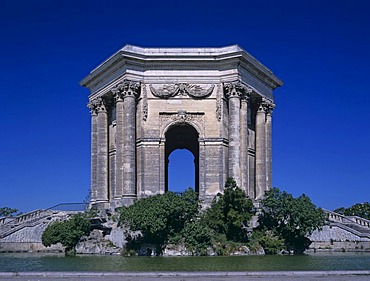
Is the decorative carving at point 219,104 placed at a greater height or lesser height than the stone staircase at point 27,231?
greater

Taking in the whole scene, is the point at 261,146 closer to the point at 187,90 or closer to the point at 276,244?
the point at 187,90

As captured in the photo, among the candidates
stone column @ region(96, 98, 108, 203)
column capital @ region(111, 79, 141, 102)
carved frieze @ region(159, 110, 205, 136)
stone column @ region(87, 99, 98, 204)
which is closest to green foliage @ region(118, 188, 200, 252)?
carved frieze @ region(159, 110, 205, 136)

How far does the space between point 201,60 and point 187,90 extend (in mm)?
2398

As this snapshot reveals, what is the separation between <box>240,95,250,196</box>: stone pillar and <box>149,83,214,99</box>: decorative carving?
9.28ft

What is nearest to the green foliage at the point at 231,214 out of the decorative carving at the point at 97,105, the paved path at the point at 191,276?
the decorative carving at the point at 97,105

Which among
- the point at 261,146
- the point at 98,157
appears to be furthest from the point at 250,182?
the point at 98,157

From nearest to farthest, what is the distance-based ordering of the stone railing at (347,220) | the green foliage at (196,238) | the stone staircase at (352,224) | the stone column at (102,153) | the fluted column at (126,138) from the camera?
the green foliage at (196,238) < the stone staircase at (352,224) < the fluted column at (126,138) < the stone railing at (347,220) < the stone column at (102,153)

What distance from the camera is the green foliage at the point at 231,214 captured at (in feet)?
133

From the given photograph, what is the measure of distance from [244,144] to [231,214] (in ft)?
27.0

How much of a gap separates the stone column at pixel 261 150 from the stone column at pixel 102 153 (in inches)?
475

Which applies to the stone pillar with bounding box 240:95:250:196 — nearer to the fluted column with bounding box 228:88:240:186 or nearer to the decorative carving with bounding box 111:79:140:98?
the fluted column with bounding box 228:88:240:186

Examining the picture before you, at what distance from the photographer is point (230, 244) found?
39.2 m

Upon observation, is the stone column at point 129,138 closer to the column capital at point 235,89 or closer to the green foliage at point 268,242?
the column capital at point 235,89

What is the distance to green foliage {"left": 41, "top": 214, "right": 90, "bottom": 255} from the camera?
40438 mm
